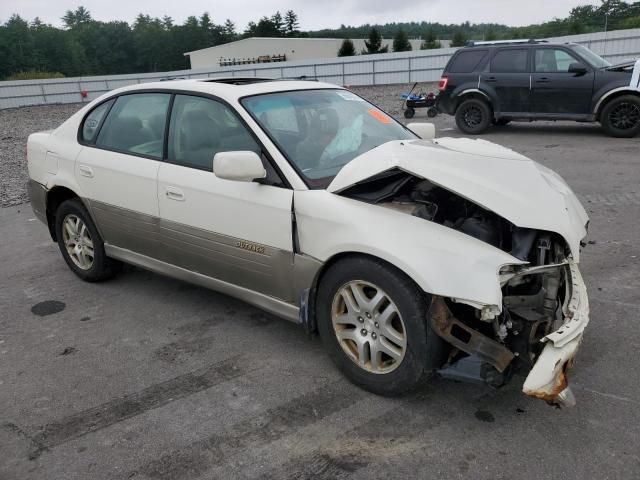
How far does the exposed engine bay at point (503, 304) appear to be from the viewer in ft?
8.57

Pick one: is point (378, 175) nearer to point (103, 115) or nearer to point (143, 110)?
point (143, 110)

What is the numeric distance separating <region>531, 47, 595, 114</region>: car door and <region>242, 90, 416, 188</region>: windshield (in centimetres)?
828

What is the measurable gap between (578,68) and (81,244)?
1000 cm

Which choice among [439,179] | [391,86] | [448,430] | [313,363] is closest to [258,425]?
[313,363]

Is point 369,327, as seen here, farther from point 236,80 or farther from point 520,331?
point 236,80

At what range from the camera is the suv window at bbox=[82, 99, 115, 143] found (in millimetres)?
4629

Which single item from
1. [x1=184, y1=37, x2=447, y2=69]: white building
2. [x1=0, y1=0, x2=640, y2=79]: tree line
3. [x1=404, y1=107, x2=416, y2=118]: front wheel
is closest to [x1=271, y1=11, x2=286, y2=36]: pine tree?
[x1=0, y1=0, x2=640, y2=79]: tree line

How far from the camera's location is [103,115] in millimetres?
4629

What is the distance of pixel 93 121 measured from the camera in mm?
4695

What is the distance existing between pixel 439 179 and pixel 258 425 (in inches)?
63.5

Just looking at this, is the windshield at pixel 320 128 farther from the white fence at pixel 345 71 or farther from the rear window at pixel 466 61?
the white fence at pixel 345 71

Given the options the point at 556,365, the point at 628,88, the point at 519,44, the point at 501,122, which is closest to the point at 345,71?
the point at 501,122

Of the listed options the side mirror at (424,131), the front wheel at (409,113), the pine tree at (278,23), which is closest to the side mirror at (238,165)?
the side mirror at (424,131)

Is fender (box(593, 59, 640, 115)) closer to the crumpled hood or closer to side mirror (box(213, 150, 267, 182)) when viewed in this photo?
the crumpled hood
